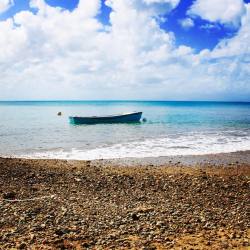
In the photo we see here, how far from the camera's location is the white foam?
2152 centimetres

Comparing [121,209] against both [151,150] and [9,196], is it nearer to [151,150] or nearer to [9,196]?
[9,196]

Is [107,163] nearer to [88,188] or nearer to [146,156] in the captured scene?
[146,156]

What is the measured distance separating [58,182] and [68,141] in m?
16.4

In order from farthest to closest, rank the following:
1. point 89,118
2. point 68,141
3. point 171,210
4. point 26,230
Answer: point 89,118, point 68,141, point 171,210, point 26,230

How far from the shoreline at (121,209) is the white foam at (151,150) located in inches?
219

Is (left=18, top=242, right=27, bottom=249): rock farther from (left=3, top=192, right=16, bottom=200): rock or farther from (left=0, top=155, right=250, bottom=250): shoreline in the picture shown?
(left=3, top=192, right=16, bottom=200): rock

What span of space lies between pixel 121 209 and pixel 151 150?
13916 millimetres

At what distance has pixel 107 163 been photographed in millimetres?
18703

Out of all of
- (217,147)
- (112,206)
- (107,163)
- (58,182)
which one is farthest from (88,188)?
(217,147)

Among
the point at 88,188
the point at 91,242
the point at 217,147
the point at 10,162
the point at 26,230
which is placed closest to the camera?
the point at 91,242

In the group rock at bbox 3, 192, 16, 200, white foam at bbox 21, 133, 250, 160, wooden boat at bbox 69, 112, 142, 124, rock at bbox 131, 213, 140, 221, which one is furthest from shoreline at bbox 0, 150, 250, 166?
wooden boat at bbox 69, 112, 142, 124

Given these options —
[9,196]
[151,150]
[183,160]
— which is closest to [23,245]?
[9,196]

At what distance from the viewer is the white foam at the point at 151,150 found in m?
21.5

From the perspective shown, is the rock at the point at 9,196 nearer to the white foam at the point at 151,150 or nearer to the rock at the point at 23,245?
the rock at the point at 23,245
